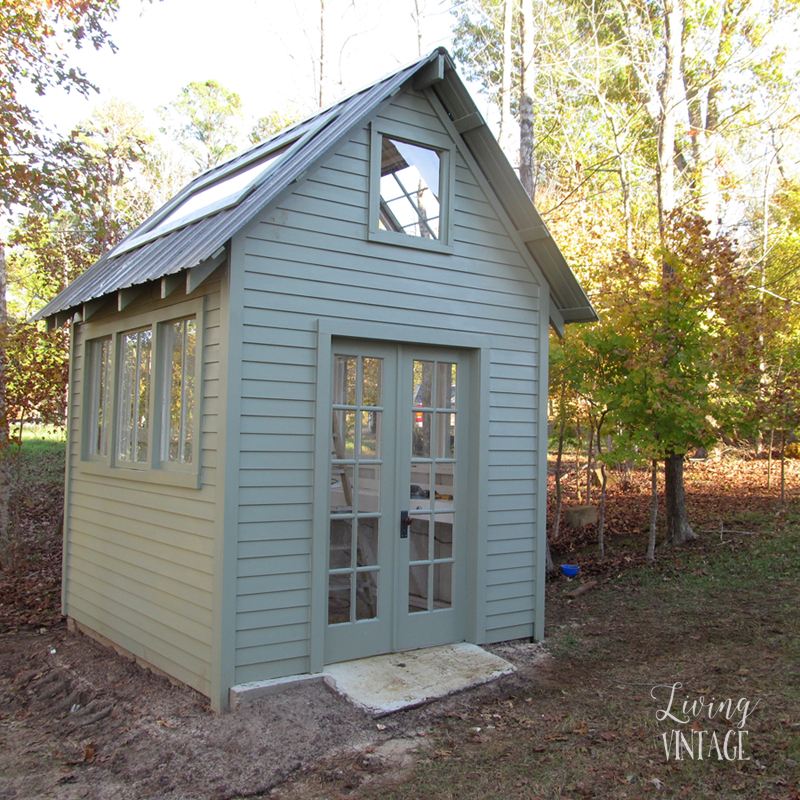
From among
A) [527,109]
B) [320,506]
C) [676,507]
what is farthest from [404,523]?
[527,109]

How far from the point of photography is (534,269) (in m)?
6.25

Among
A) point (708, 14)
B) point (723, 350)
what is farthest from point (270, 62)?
point (723, 350)

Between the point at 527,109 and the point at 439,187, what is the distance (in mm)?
5189

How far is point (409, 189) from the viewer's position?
565 cm

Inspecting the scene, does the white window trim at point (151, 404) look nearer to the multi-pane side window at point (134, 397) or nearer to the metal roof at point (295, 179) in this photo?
the multi-pane side window at point (134, 397)

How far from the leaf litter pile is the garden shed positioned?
39 centimetres

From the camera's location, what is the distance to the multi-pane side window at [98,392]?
6.56 metres

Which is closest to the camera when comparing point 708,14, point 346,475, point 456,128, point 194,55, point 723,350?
point 346,475

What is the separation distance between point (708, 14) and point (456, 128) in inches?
371

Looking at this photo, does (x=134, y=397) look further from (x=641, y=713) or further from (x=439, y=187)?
(x=641, y=713)

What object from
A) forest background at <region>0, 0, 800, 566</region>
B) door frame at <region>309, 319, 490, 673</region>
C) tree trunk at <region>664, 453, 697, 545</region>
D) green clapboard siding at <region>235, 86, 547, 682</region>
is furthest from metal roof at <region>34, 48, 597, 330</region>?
tree trunk at <region>664, 453, 697, 545</region>

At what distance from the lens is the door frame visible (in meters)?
5.01

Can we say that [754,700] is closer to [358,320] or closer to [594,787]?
[594,787]

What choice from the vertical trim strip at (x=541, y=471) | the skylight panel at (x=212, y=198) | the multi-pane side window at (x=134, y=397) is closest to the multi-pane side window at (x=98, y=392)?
the multi-pane side window at (x=134, y=397)
